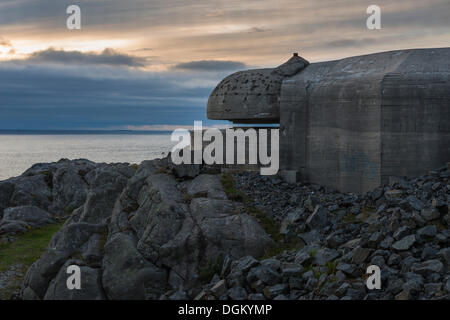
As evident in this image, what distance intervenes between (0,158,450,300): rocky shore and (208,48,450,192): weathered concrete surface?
797 mm

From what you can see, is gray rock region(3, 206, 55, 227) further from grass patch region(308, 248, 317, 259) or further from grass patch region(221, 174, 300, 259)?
grass patch region(308, 248, 317, 259)

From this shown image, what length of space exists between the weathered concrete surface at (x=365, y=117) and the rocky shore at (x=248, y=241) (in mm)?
797

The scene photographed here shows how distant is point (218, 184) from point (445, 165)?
23.8 feet

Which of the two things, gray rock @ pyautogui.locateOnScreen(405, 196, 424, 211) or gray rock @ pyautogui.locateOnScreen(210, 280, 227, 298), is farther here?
gray rock @ pyautogui.locateOnScreen(405, 196, 424, 211)

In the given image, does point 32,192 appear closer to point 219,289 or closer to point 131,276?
point 131,276

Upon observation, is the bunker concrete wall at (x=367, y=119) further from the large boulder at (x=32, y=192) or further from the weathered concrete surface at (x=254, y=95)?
the large boulder at (x=32, y=192)

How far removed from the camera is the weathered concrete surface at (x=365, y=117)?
48.4 ft

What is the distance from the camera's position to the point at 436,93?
14.7 metres

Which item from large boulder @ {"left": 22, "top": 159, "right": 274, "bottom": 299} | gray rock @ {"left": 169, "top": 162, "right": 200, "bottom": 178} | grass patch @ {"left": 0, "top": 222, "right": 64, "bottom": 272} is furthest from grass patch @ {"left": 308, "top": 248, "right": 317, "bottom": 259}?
grass patch @ {"left": 0, "top": 222, "right": 64, "bottom": 272}

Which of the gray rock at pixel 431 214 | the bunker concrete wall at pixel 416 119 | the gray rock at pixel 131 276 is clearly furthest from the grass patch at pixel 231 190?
the gray rock at pixel 431 214

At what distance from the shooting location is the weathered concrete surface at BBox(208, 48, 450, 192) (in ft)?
48.4
